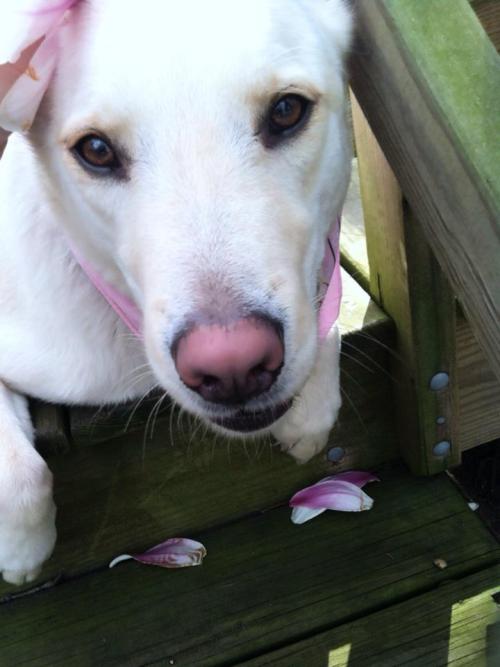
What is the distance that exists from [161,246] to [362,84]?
0.47 meters

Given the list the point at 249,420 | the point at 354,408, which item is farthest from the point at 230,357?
the point at 354,408

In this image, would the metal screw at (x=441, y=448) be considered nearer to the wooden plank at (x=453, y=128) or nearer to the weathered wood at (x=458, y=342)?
the weathered wood at (x=458, y=342)

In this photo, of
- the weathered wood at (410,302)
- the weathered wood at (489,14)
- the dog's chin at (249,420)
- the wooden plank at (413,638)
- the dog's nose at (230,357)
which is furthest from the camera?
the wooden plank at (413,638)

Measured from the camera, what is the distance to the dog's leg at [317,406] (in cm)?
182

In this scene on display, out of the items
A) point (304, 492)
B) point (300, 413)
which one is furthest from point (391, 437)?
point (300, 413)

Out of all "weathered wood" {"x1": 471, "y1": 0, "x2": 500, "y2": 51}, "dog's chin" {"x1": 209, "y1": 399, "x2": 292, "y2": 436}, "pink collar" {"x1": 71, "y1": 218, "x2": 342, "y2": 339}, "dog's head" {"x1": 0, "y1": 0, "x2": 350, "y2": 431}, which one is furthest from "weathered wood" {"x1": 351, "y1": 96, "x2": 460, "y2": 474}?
"dog's chin" {"x1": 209, "y1": 399, "x2": 292, "y2": 436}

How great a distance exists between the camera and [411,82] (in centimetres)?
113

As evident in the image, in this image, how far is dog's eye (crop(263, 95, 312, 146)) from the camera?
1323mm

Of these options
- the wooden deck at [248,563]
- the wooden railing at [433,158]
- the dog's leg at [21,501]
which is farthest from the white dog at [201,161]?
the wooden deck at [248,563]

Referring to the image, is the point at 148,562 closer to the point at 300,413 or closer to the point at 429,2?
the point at 300,413

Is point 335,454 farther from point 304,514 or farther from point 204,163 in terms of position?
point 204,163

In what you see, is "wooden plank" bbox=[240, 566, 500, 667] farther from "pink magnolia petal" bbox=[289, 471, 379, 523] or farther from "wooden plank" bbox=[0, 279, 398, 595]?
"wooden plank" bbox=[0, 279, 398, 595]

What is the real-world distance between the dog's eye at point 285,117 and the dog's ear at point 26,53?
0.36 m

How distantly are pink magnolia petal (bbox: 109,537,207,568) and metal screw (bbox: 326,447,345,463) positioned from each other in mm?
386
